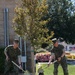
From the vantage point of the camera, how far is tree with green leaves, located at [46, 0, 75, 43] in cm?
3806

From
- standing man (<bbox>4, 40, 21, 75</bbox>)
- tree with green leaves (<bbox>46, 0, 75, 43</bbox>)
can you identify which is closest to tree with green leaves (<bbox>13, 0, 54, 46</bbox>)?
standing man (<bbox>4, 40, 21, 75</bbox>)

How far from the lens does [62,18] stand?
38.0 metres

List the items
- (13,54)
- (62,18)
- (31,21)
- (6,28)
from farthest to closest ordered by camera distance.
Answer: (62,18) < (6,28) < (31,21) < (13,54)

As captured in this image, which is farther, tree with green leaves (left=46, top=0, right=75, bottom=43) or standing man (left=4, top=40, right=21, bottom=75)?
tree with green leaves (left=46, top=0, right=75, bottom=43)

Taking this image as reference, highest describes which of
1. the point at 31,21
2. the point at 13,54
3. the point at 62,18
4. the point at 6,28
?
the point at 62,18

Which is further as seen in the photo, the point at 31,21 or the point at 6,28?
the point at 6,28

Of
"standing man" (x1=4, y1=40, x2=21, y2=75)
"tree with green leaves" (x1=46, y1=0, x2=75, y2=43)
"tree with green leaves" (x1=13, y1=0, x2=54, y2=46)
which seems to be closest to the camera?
"standing man" (x1=4, y1=40, x2=21, y2=75)

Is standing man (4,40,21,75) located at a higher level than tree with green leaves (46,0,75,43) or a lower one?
lower

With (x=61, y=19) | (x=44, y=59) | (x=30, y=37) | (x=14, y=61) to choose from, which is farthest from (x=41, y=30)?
(x=61, y=19)

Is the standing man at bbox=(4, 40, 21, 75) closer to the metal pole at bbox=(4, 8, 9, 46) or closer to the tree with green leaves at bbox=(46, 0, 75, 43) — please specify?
the metal pole at bbox=(4, 8, 9, 46)

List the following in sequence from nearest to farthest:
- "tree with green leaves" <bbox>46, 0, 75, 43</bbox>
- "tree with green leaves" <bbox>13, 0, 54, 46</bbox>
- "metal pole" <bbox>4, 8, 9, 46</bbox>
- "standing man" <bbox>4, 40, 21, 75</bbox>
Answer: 1. "standing man" <bbox>4, 40, 21, 75</bbox>
2. "tree with green leaves" <bbox>13, 0, 54, 46</bbox>
3. "metal pole" <bbox>4, 8, 9, 46</bbox>
4. "tree with green leaves" <bbox>46, 0, 75, 43</bbox>

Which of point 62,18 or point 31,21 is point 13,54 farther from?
point 62,18

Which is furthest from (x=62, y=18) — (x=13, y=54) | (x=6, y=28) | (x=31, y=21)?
(x=13, y=54)

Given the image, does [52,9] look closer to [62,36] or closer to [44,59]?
Result: [62,36]
